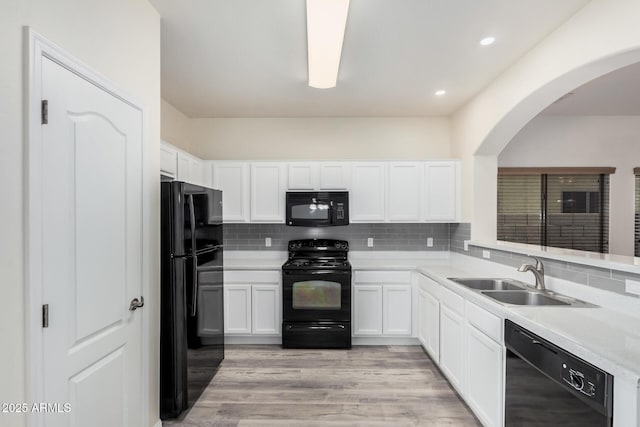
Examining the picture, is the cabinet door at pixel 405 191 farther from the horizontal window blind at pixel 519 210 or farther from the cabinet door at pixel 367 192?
the horizontal window blind at pixel 519 210

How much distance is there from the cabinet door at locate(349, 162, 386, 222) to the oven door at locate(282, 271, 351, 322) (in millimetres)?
762

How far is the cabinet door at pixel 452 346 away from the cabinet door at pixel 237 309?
6.81ft

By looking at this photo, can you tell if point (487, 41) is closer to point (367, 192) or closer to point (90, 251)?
point (367, 192)

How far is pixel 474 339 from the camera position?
7.60 ft

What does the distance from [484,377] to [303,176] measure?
2678 millimetres

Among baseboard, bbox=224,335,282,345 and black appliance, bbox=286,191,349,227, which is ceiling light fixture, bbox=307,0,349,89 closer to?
black appliance, bbox=286,191,349,227

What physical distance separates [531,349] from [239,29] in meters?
2.58

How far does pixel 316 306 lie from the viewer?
370cm

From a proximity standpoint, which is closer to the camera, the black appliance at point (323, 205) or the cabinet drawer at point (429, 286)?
the cabinet drawer at point (429, 286)

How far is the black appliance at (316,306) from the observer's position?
366 centimetres

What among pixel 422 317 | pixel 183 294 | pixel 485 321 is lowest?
pixel 422 317

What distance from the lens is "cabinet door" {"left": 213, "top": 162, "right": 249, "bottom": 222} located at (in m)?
3.98

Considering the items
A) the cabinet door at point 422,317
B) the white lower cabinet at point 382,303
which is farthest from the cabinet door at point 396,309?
the cabinet door at point 422,317

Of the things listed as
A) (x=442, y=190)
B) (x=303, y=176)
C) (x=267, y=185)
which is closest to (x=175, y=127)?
(x=267, y=185)
